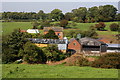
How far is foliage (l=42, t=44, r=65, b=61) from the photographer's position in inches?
936

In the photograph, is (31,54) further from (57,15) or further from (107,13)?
(107,13)

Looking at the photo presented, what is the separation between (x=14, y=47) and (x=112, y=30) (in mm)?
44860

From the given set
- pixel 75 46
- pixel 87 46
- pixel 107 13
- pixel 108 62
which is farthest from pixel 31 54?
pixel 107 13

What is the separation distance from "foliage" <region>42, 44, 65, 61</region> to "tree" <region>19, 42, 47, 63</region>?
0.76 m

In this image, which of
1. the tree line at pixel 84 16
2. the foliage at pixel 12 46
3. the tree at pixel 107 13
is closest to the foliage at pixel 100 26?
the tree line at pixel 84 16

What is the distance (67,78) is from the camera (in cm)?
1192

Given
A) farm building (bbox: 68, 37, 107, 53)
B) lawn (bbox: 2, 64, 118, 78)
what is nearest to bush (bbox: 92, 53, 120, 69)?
lawn (bbox: 2, 64, 118, 78)

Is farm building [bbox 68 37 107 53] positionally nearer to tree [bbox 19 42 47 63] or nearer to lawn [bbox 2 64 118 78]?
tree [bbox 19 42 47 63]

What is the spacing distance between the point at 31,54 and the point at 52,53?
284 cm

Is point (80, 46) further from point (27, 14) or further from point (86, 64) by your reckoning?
point (27, 14)

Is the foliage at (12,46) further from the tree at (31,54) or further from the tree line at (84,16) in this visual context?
the tree line at (84,16)

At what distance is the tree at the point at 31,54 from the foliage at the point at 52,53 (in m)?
0.76

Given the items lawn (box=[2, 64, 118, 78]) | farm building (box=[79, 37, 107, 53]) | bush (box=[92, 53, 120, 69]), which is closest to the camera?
lawn (box=[2, 64, 118, 78])

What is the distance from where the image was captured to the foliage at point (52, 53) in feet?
78.0
